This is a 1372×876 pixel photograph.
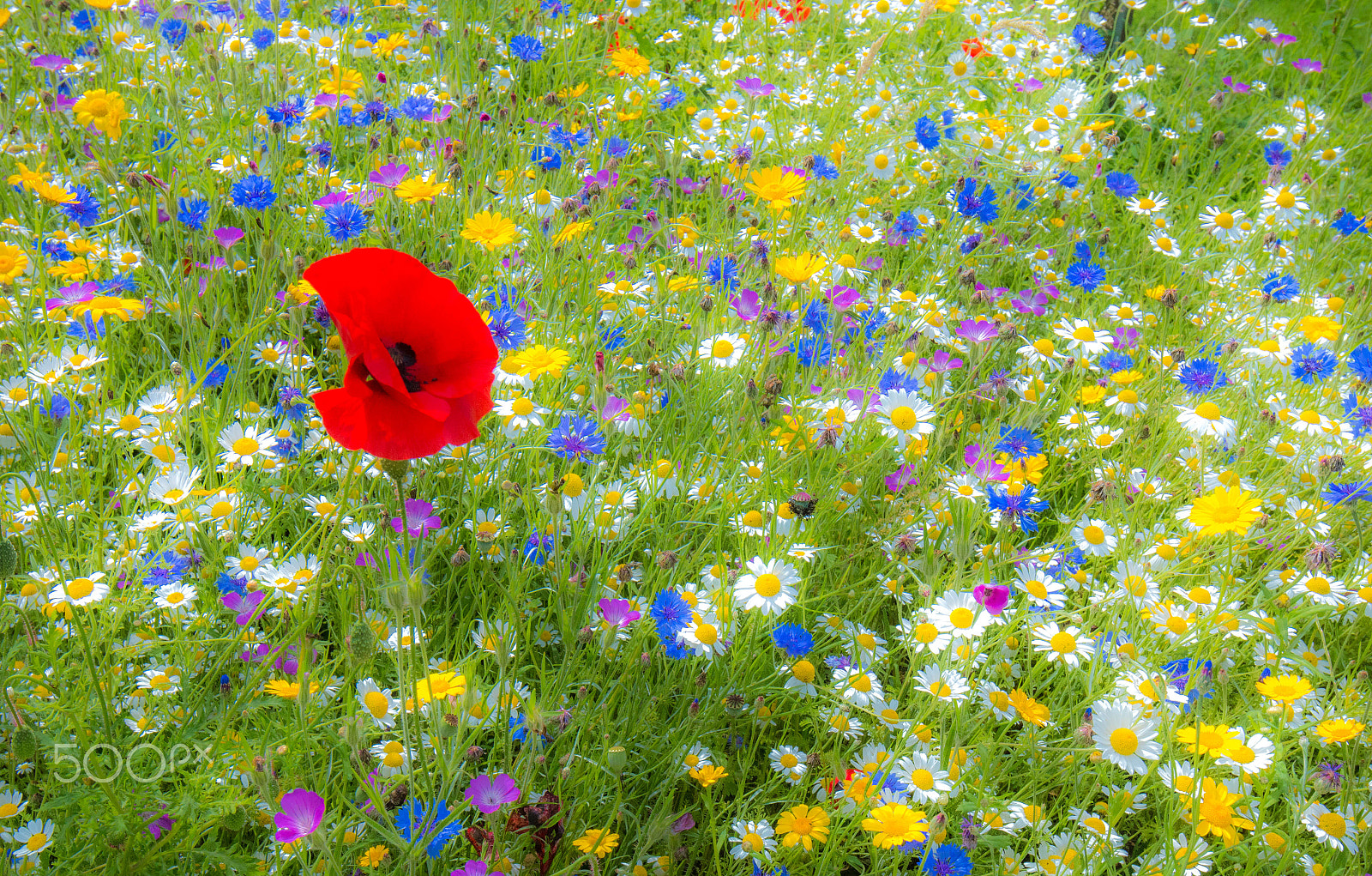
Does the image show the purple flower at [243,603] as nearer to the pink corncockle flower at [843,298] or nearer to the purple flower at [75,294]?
the purple flower at [75,294]

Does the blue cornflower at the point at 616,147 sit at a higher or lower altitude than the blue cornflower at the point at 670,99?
lower

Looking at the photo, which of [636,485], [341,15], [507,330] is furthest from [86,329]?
[341,15]

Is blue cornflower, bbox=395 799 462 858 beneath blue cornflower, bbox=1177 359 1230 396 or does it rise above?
beneath

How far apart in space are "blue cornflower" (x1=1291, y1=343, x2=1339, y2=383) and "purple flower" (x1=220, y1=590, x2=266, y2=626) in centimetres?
247

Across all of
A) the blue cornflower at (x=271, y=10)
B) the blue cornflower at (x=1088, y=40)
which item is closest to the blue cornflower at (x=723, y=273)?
the blue cornflower at (x=271, y=10)

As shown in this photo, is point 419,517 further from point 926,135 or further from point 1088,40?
point 1088,40

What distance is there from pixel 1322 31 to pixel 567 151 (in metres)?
4.22

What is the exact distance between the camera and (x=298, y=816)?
101cm

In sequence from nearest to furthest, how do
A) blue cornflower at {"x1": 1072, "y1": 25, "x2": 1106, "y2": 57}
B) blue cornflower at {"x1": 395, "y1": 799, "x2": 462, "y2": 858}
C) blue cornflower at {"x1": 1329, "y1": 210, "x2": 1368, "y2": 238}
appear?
blue cornflower at {"x1": 395, "y1": 799, "x2": 462, "y2": 858} < blue cornflower at {"x1": 1329, "y1": 210, "x2": 1368, "y2": 238} < blue cornflower at {"x1": 1072, "y1": 25, "x2": 1106, "y2": 57}

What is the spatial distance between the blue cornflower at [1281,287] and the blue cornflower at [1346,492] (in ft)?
2.32

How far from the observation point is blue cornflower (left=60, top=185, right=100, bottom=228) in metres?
2.11

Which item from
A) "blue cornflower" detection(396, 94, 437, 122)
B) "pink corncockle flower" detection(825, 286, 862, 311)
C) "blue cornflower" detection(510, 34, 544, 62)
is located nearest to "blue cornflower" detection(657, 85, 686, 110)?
"blue cornflower" detection(510, 34, 544, 62)

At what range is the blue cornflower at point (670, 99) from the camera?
319 centimetres

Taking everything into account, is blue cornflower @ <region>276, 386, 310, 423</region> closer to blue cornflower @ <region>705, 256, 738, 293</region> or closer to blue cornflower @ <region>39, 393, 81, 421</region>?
blue cornflower @ <region>39, 393, 81, 421</region>
